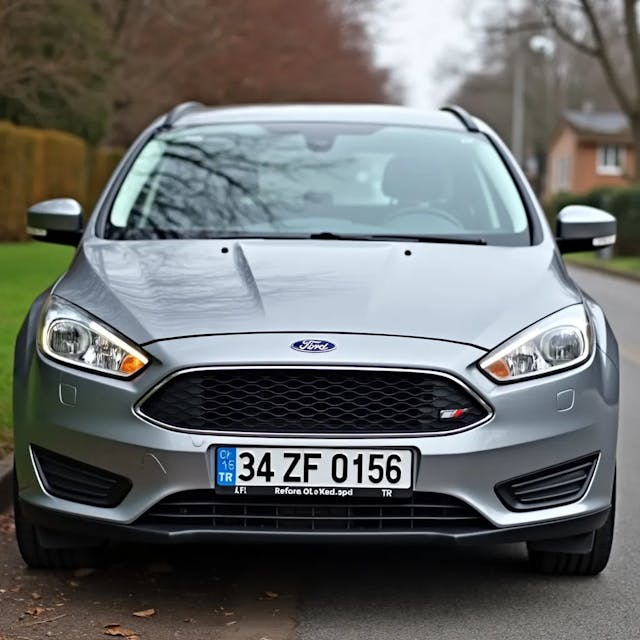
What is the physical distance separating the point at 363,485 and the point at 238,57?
38763 mm

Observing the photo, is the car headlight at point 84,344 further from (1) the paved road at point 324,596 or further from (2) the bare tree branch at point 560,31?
(2) the bare tree branch at point 560,31

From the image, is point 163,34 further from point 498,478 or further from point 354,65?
point 498,478

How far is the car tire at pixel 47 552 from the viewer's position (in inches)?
177

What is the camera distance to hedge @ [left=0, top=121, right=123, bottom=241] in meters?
24.5

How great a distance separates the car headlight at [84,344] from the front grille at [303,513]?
0.41 meters

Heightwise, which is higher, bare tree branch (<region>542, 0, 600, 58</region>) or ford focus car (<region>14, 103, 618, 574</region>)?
ford focus car (<region>14, 103, 618, 574</region>)

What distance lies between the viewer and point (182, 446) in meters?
4.00

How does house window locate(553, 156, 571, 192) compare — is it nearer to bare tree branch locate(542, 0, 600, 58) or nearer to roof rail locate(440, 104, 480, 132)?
bare tree branch locate(542, 0, 600, 58)

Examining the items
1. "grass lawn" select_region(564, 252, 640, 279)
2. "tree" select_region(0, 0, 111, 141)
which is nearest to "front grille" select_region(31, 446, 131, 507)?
"tree" select_region(0, 0, 111, 141)

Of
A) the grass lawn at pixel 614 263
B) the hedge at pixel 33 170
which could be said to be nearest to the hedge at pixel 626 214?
the grass lawn at pixel 614 263

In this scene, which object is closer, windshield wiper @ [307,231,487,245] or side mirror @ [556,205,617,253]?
windshield wiper @ [307,231,487,245]

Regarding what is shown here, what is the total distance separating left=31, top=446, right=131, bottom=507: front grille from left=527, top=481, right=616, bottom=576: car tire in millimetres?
1316

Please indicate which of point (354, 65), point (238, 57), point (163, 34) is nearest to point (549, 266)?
point (163, 34)

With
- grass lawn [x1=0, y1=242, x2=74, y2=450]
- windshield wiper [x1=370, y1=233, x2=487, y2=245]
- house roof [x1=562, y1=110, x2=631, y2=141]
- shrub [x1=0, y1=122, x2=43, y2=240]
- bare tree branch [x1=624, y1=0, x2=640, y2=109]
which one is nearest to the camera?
windshield wiper [x1=370, y1=233, x2=487, y2=245]
